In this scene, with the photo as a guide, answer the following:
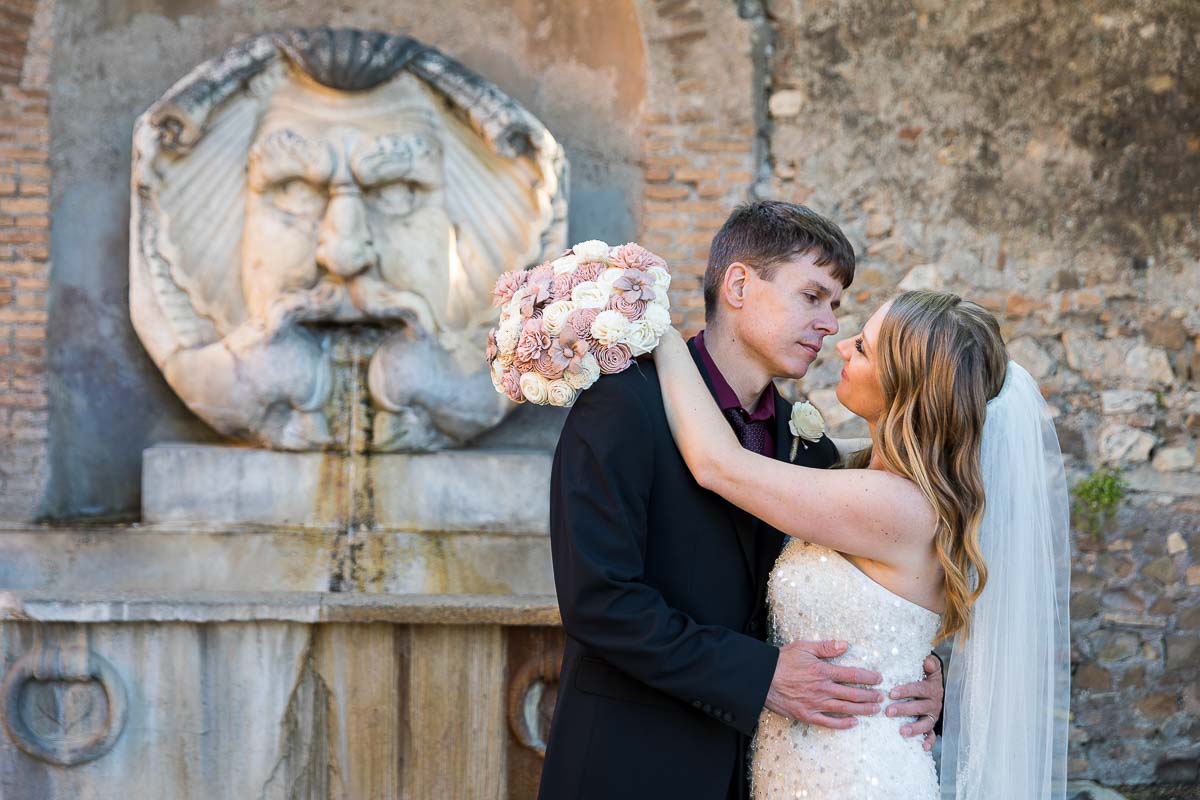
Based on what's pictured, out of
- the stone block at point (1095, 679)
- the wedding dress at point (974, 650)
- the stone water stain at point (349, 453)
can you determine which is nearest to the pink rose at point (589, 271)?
the wedding dress at point (974, 650)

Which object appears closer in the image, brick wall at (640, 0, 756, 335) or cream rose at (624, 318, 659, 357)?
cream rose at (624, 318, 659, 357)

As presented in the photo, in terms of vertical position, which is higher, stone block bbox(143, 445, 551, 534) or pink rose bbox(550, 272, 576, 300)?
pink rose bbox(550, 272, 576, 300)

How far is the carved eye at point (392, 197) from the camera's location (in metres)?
5.10

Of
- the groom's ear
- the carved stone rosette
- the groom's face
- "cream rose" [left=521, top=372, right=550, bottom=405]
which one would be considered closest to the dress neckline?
the groom's face

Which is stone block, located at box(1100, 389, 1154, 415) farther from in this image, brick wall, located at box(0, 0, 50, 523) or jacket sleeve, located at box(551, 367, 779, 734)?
brick wall, located at box(0, 0, 50, 523)

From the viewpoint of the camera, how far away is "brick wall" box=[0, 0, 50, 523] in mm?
4953

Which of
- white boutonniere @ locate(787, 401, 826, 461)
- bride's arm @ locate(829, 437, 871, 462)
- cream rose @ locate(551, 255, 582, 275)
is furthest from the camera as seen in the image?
bride's arm @ locate(829, 437, 871, 462)

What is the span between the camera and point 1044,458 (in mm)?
2566

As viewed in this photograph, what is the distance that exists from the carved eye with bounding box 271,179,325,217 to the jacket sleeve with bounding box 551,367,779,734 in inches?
123

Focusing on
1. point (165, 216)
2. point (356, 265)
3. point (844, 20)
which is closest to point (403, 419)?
point (356, 265)

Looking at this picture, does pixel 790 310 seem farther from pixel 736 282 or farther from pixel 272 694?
pixel 272 694

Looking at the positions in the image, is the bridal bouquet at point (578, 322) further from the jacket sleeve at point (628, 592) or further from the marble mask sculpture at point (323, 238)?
the marble mask sculpture at point (323, 238)

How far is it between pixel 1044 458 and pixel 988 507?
209mm

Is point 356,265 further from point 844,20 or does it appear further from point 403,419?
point 844,20
